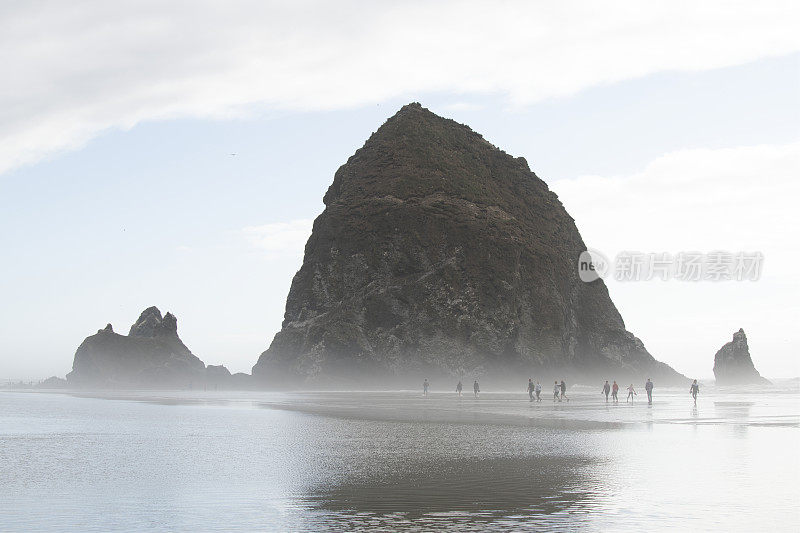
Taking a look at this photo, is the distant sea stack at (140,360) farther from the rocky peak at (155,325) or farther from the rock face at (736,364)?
the rock face at (736,364)

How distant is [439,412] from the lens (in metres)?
45.5

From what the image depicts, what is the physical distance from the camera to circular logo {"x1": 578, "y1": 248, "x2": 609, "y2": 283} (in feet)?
390

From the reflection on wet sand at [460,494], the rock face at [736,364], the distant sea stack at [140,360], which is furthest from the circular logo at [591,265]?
the reflection on wet sand at [460,494]

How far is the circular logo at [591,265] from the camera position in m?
119

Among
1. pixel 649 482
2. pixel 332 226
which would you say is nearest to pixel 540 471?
pixel 649 482

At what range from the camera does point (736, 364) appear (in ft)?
450

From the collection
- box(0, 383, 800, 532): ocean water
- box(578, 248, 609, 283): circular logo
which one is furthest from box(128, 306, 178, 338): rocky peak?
box(0, 383, 800, 532): ocean water

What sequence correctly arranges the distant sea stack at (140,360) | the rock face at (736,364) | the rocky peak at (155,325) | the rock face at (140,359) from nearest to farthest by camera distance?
the distant sea stack at (140,360), the rock face at (140,359), the rock face at (736,364), the rocky peak at (155,325)

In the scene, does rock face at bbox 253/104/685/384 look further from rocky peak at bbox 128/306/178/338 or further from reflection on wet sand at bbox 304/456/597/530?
reflection on wet sand at bbox 304/456/597/530

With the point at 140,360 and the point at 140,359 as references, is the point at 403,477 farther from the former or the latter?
the point at 140,359

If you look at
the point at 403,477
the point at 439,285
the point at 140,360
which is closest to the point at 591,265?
the point at 439,285

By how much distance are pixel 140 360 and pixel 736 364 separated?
103 metres

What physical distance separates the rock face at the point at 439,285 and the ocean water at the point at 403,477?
203 ft

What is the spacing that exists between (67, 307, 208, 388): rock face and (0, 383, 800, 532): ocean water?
103307 millimetres
